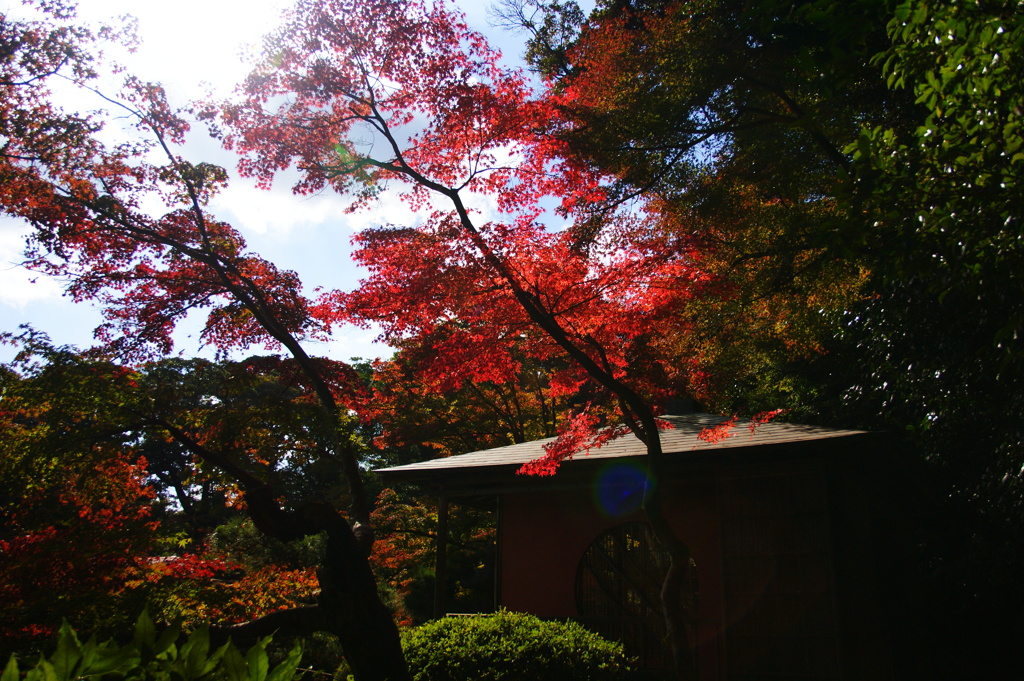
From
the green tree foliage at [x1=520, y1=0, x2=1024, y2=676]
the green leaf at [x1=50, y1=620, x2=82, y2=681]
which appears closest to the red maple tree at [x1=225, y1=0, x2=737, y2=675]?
the green tree foliage at [x1=520, y1=0, x2=1024, y2=676]

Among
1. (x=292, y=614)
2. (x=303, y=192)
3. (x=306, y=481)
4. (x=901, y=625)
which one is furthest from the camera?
(x=306, y=481)

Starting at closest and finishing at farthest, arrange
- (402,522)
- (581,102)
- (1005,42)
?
(1005,42), (581,102), (402,522)

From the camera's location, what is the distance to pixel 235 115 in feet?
26.8

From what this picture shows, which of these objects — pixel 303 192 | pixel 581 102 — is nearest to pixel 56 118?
pixel 303 192

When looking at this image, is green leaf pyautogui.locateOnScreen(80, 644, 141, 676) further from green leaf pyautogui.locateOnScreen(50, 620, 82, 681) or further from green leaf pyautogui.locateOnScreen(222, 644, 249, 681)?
green leaf pyautogui.locateOnScreen(222, 644, 249, 681)

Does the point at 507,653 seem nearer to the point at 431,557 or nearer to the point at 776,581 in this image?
the point at 776,581

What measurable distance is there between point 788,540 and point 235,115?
335 inches

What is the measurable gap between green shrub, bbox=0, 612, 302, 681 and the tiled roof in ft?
23.8

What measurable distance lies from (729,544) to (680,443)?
1511 millimetres

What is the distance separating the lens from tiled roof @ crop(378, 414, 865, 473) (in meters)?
8.30

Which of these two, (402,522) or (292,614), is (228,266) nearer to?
(292,614)

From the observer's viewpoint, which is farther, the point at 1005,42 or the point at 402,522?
the point at 402,522

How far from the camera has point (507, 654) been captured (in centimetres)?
629

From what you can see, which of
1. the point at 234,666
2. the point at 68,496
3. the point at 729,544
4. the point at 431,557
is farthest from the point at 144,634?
the point at 431,557
